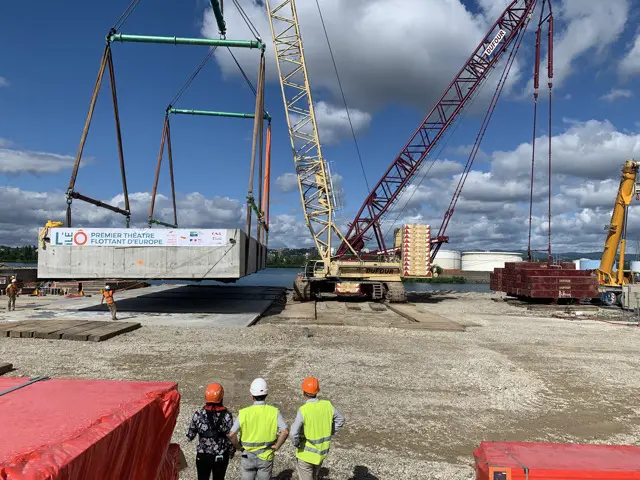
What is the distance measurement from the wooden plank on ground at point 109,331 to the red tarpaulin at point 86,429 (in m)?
10.1

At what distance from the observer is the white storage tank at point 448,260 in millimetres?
121250

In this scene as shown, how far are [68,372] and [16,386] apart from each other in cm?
695

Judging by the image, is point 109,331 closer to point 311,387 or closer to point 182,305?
point 182,305

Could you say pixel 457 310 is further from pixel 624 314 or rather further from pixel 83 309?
pixel 83 309

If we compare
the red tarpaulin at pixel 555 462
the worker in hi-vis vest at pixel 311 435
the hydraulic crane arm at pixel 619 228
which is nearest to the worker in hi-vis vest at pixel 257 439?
the worker in hi-vis vest at pixel 311 435

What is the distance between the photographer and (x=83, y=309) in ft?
68.5

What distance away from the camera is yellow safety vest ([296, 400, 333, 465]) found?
4.28m

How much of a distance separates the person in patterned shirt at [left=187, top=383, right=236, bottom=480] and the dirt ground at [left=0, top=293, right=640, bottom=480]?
52.7 inches

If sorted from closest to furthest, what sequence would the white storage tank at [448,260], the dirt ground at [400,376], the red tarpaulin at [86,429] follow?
the red tarpaulin at [86,429] < the dirt ground at [400,376] < the white storage tank at [448,260]

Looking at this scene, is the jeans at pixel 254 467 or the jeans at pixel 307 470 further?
the jeans at pixel 307 470

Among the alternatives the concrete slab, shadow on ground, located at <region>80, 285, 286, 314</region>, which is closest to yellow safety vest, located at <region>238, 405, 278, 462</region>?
the concrete slab

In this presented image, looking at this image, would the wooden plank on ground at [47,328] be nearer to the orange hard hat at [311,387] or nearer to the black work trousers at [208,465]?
the black work trousers at [208,465]

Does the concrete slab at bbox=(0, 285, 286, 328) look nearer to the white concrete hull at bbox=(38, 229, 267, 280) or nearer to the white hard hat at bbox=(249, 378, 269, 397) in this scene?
the white concrete hull at bbox=(38, 229, 267, 280)

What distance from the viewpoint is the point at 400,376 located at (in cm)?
1019
